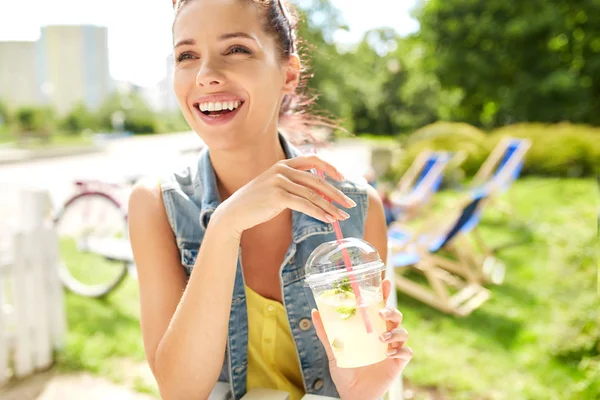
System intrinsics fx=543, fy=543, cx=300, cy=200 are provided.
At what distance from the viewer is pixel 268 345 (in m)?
1.49

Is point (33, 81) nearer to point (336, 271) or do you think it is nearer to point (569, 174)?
point (569, 174)

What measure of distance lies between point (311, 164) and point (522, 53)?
21450mm

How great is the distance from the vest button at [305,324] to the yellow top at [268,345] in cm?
5

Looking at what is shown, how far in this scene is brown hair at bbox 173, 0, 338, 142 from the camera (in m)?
1.38

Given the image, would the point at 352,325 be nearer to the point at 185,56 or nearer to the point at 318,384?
the point at 318,384

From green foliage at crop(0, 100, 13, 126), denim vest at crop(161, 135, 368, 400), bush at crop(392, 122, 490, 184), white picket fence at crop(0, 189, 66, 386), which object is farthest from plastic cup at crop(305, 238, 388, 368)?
green foliage at crop(0, 100, 13, 126)

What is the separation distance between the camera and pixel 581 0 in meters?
19.4

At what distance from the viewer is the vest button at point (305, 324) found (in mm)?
1451

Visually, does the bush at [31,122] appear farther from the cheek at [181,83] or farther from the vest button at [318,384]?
the vest button at [318,384]

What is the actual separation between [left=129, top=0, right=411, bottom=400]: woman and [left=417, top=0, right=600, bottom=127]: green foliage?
19.9m

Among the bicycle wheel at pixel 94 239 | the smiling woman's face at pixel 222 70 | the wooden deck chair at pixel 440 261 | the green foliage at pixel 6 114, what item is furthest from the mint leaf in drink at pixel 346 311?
the green foliage at pixel 6 114

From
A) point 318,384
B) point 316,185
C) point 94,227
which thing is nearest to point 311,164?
point 316,185

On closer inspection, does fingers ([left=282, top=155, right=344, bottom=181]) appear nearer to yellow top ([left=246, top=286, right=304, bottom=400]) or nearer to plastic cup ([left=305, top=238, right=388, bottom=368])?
plastic cup ([left=305, top=238, right=388, bottom=368])

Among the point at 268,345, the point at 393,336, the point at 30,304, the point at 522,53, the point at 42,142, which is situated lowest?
the point at 30,304
